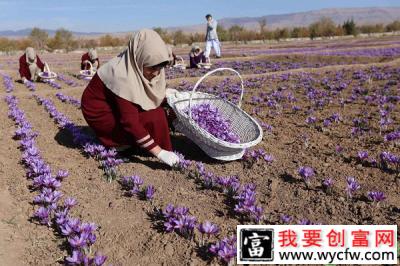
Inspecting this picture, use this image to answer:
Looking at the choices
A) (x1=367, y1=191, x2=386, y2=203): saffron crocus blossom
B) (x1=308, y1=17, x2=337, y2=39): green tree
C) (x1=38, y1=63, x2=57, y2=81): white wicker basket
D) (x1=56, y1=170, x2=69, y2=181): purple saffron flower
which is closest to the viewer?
(x1=367, y1=191, x2=386, y2=203): saffron crocus blossom

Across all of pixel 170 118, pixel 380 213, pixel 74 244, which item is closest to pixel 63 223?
pixel 74 244

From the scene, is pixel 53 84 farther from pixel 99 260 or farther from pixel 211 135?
pixel 99 260

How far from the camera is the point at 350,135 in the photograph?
23.3 feet

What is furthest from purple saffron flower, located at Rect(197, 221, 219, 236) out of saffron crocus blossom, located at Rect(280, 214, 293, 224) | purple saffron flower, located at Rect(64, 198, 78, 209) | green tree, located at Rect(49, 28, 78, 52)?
green tree, located at Rect(49, 28, 78, 52)

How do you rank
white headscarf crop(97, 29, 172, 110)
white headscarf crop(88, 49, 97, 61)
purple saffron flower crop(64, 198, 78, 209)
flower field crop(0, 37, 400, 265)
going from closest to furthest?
1. flower field crop(0, 37, 400, 265)
2. purple saffron flower crop(64, 198, 78, 209)
3. white headscarf crop(97, 29, 172, 110)
4. white headscarf crop(88, 49, 97, 61)

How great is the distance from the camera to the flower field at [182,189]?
13.1 feet

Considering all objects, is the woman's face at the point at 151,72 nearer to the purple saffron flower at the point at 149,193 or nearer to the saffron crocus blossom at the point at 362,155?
the purple saffron flower at the point at 149,193

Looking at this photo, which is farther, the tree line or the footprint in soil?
the tree line

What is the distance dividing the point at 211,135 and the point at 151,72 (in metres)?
1.24

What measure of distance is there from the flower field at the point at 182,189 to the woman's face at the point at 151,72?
1.00 metres

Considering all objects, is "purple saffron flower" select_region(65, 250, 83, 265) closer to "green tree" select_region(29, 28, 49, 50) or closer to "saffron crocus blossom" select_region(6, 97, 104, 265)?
"saffron crocus blossom" select_region(6, 97, 104, 265)

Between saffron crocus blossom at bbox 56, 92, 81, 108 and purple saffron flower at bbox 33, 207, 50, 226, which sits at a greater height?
saffron crocus blossom at bbox 56, 92, 81, 108

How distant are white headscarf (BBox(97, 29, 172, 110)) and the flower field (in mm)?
941

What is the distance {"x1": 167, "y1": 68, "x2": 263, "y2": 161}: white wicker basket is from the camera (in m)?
5.36
